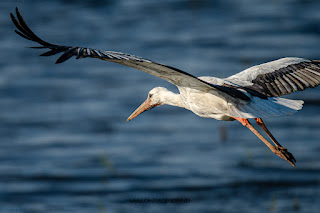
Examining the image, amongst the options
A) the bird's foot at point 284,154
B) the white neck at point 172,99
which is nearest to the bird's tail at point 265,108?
the bird's foot at point 284,154

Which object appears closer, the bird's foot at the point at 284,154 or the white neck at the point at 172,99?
the bird's foot at the point at 284,154

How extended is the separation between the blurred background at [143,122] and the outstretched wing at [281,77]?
3446 mm

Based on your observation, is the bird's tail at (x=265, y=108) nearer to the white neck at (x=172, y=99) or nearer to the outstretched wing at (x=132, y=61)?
the outstretched wing at (x=132, y=61)

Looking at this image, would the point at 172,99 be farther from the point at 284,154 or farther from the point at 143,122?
the point at 143,122

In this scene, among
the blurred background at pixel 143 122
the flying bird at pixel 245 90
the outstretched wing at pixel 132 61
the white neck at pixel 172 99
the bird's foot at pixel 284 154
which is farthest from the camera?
the blurred background at pixel 143 122

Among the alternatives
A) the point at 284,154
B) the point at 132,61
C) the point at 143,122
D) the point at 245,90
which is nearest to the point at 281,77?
the point at 245,90

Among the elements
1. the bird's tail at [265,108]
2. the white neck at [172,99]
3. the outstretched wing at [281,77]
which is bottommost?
the bird's tail at [265,108]

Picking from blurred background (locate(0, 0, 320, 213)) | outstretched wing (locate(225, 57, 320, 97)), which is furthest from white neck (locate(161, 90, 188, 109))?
blurred background (locate(0, 0, 320, 213))

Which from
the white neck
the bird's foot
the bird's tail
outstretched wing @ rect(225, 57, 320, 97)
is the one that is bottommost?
the bird's foot

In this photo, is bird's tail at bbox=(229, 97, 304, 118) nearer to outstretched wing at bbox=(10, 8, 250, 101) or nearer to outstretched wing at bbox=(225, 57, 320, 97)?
outstretched wing at bbox=(10, 8, 250, 101)

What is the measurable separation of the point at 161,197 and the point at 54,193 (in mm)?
1843

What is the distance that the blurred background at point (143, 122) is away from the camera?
39.5 feet

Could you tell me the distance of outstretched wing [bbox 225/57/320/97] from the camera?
7.53 meters

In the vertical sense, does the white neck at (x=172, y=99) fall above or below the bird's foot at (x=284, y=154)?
above
